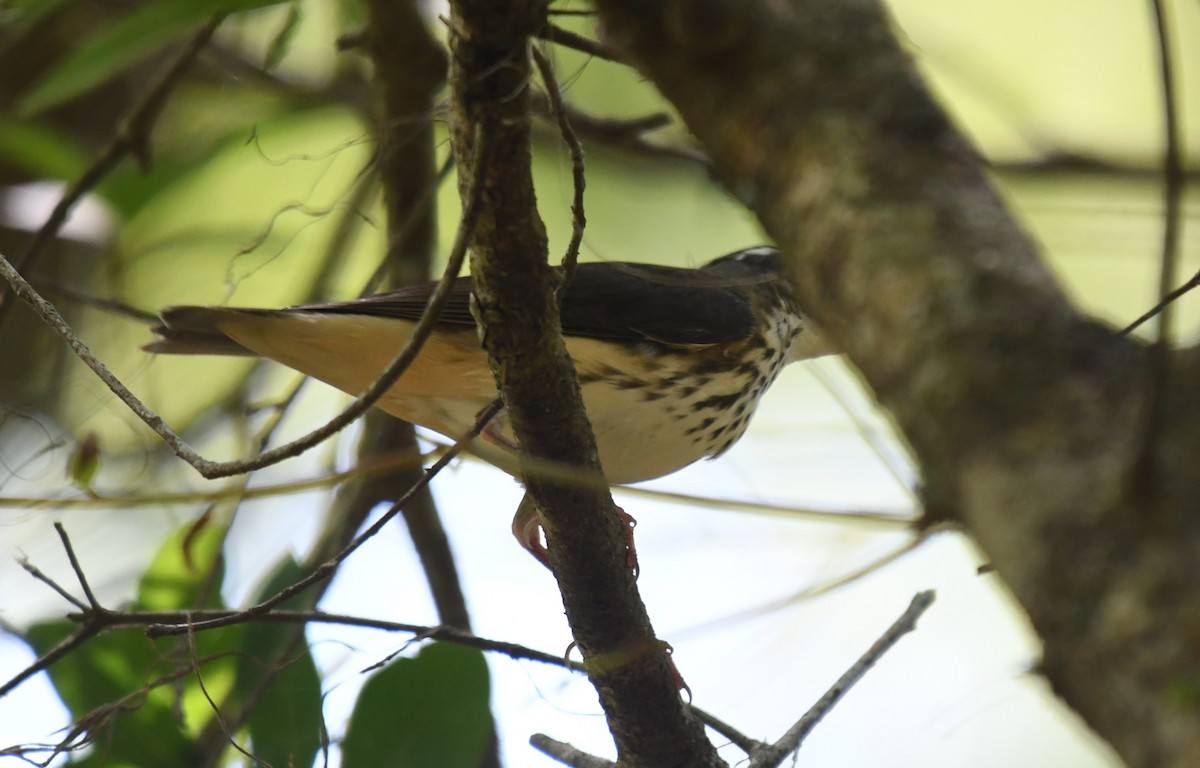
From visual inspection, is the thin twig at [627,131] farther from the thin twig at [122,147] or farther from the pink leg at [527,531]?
the pink leg at [527,531]

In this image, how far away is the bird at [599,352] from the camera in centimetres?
295

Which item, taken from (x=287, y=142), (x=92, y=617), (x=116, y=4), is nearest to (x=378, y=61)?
(x=287, y=142)

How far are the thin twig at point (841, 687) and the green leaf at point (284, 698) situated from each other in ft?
3.40

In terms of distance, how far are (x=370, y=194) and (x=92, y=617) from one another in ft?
7.05

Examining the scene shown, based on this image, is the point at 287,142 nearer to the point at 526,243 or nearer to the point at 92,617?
the point at 92,617

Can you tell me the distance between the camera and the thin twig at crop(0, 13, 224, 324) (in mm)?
3314

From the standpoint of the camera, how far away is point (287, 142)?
4402mm

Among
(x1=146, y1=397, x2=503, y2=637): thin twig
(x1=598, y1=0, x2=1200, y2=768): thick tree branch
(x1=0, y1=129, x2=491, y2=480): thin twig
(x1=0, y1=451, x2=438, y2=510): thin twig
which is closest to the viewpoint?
(x1=598, y1=0, x2=1200, y2=768): thick tree branch

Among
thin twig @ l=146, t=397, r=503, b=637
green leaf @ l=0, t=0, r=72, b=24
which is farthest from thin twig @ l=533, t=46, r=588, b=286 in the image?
green leaf @ l=0, t=0, r=72, b=24

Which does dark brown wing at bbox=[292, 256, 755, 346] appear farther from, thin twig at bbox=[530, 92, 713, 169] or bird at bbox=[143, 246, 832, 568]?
thin twig at bbox=[530, 92, 713, 169]

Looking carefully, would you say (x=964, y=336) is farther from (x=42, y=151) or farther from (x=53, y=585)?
(x=42, y=151)

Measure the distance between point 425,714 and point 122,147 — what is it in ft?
6.44

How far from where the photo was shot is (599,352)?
123 inches

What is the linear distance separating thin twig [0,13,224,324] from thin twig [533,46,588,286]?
5.87 ft
